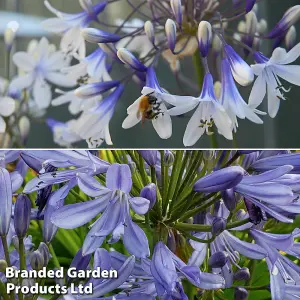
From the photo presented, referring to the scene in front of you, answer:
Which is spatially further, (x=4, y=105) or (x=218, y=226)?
(x=4, y=105)

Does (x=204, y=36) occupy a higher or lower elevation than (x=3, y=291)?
higher

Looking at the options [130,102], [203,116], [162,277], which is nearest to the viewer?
[162,277]

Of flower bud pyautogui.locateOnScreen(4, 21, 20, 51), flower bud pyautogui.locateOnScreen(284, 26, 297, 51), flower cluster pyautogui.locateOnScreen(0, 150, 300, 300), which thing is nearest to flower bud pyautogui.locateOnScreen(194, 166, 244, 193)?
flower cluster pyautogui.locateOnScreen(0, 150, 300, 300)

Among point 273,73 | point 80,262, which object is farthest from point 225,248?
point 273,73

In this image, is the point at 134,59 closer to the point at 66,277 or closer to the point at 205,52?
the point at 205,52

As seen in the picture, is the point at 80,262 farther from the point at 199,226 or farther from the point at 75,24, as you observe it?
the point at 75,24

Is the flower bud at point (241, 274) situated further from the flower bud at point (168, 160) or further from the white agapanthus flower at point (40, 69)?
the white agapanthus flower at point (40, 69)

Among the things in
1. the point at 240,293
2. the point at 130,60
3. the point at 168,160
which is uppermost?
the point at 130,60

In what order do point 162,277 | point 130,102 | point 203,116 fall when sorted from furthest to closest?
1. point 130,102
2. point 203,116
3. point 162,277
